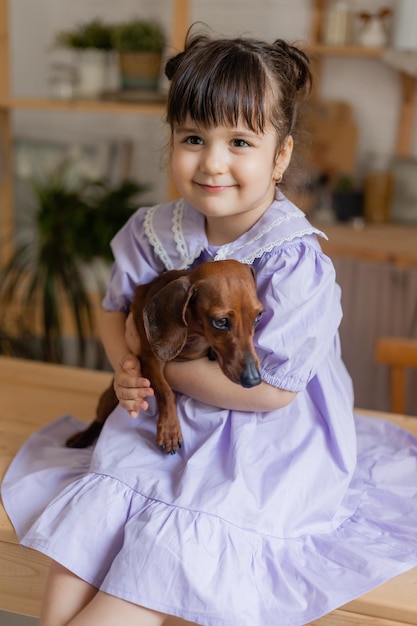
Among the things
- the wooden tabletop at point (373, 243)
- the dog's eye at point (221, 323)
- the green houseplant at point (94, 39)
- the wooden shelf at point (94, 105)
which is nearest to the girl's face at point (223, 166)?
the dog's eye at point (221, 323)

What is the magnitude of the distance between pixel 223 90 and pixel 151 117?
2.21 metres

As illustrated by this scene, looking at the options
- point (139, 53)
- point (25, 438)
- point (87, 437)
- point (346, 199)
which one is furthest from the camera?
point (346, 199)

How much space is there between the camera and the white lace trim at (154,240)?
125cm

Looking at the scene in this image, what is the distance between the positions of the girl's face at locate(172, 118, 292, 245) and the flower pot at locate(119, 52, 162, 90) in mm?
1614

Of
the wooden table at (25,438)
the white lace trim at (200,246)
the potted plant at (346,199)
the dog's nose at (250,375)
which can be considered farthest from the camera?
the potted plant at (346,199)

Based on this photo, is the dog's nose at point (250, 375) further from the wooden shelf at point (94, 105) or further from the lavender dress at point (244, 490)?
the wooden shelf at point (94, 105)

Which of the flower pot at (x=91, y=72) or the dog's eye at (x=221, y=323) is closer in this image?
the dog's eye at (x=221, y=323)

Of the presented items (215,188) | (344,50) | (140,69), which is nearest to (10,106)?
(140,69)

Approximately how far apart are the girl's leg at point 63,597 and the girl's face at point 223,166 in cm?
57

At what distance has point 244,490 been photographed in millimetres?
1128

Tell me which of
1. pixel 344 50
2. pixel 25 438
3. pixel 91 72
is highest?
pixel 344 50

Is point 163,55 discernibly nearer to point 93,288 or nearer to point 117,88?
point 117,88

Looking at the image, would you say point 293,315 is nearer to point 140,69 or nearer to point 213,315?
point 213,315

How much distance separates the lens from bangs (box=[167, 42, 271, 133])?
3.61 ft
